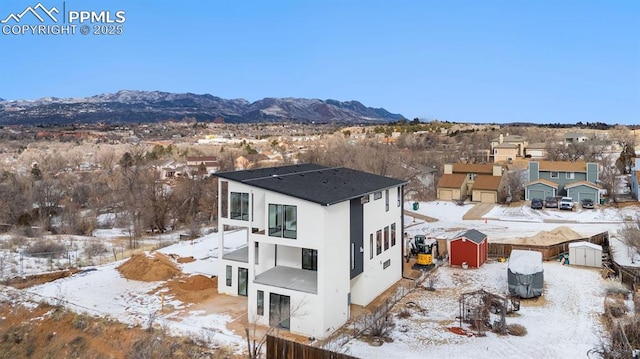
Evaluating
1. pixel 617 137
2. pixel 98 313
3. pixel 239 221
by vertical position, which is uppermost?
pixel 617 137

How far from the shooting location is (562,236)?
29.8 meters

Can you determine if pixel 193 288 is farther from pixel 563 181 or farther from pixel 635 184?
pixel 635 184

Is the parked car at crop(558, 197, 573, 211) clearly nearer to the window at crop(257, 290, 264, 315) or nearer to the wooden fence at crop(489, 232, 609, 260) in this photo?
the wooden fence at crop(489, 232, 609, 260)

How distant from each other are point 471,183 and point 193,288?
125ft

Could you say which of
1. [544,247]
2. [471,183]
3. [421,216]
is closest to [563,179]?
[471,183]

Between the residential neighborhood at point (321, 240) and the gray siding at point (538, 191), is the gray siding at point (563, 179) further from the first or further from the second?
the gray siding at point (538, 191)

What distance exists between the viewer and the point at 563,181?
48219 millimetres

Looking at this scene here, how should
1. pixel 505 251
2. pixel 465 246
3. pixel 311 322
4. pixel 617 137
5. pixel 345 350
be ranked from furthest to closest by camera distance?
pixel 617 137, pixel 505 251, pixel 465 246, pixel 311 322, pixel 345 350

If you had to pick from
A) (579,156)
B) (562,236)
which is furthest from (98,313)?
(579,156)

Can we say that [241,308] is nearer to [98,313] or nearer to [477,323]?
[98,313]

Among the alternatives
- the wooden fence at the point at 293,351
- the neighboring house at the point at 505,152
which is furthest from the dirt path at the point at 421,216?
the wooden fence at the point at 293,351

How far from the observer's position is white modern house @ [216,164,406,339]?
664 inches

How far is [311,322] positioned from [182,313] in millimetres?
6074

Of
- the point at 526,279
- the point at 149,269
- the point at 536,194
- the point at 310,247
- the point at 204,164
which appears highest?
the point at 204,164
